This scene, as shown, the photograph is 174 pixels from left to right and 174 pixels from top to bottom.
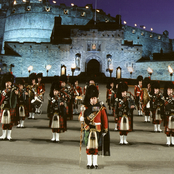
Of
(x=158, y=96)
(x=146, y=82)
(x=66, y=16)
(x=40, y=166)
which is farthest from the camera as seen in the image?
(x=66, y=16)

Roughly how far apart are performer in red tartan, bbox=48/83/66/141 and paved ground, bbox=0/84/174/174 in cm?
39

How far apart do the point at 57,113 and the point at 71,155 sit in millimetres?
1628

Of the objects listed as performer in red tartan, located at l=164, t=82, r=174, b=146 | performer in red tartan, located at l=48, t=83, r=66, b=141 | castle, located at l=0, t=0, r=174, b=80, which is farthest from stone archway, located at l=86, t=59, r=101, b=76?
Answer: performer in red tartan, located at l=164, t=82, r=174, b=146

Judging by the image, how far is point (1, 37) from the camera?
52.5 m

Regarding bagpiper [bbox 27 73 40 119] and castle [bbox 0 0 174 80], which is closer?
bagpiper [bbox 27 73 40 119]

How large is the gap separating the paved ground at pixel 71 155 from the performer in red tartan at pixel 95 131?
0.32 m

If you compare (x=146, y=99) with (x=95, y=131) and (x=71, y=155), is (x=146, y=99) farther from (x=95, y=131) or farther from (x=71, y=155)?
(x=95, y=131)

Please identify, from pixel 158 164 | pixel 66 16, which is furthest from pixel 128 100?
pixel 66 16

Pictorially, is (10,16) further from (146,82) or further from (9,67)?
(146,82)

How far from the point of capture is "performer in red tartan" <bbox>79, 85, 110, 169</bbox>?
4.97 m

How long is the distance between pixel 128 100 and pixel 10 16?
4775cm

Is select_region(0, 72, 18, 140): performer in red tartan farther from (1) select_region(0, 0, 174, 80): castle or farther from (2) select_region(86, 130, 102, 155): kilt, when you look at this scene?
(1) select_region(0, 0, 174, 80): castle

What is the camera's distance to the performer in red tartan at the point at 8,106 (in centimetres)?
715

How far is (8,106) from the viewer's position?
733 cm
